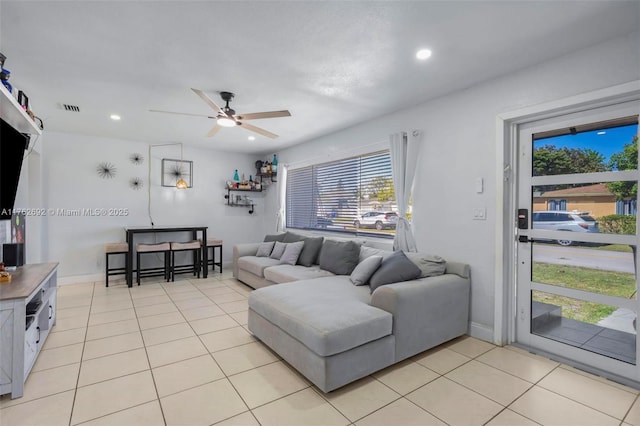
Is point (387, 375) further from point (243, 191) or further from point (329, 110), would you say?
point (243, 191)

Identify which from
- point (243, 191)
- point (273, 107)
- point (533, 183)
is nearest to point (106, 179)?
point (243, 191)

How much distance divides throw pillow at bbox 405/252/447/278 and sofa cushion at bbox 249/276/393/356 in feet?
2.02

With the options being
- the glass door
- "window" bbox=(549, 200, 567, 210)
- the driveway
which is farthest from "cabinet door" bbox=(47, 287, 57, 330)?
"window" bbox=(549, 200, 567, 210)

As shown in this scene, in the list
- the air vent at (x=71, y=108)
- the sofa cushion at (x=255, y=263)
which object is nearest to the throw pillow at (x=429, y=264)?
the sofa cushion at (x=255, y=263)

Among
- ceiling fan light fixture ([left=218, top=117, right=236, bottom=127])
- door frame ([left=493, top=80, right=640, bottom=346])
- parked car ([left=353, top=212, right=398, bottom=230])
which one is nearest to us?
door frame ([left=493, top=80, right=640, bottom=346])

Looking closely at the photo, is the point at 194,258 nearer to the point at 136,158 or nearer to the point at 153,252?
the point at 153,252

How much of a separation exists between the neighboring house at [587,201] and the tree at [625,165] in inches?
1.5

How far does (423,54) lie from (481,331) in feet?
8.46

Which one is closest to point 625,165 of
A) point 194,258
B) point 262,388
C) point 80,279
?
point 262,388

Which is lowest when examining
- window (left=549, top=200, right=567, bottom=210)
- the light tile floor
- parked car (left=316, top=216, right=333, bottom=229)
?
the light tile floor

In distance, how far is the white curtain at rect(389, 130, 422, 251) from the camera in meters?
3.53

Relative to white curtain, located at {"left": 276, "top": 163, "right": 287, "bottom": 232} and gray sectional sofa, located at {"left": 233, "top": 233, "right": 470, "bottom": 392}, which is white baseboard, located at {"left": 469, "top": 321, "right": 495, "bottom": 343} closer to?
gray sectional sofa, located at {"left": 233, "top": 233, "right": 470, "bottom": 392}

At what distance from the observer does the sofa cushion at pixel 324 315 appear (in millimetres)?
2064

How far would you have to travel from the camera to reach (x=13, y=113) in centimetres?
276
